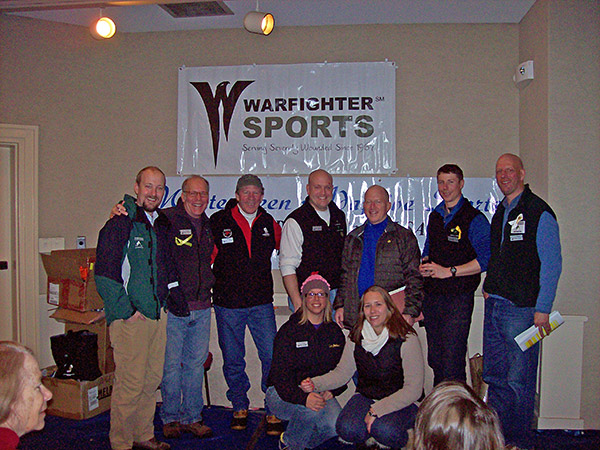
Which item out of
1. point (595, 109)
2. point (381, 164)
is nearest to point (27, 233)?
point (381, 164)

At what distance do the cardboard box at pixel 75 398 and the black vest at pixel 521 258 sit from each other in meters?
2.79

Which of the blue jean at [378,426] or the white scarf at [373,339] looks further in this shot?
the white scarf at [373,339]

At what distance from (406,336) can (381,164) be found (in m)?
1.74

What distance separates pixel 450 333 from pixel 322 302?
0.77m

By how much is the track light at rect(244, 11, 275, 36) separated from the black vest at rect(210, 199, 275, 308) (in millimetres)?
1403

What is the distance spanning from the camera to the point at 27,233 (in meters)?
4.06

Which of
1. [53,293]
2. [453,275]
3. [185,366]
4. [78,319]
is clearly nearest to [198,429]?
[185,366]

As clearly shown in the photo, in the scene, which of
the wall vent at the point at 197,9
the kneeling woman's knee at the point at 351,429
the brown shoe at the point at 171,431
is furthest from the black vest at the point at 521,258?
the wall vent at the point at 197,9

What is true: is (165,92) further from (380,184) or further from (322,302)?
(322,302)

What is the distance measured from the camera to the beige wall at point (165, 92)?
3914 millimetres

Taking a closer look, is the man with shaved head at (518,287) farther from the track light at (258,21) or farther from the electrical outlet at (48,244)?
the electrical outlet at (48,244)

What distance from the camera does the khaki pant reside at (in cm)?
262

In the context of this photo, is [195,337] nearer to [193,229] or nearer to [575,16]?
[193,229]

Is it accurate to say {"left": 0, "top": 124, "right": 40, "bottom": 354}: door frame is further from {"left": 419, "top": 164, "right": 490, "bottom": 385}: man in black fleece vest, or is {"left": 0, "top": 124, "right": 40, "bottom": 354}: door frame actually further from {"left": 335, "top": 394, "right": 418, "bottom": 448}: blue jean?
{"left": 419, "top": 164, "right": 490, "bottom": 385}: man in black fleece vest
